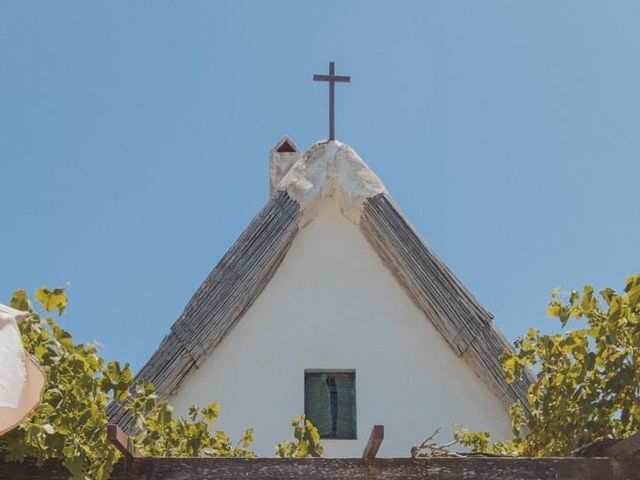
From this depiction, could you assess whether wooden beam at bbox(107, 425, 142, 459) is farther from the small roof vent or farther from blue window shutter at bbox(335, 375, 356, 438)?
the small roof vent

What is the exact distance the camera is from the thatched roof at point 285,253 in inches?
271

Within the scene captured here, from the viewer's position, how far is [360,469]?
354 cm

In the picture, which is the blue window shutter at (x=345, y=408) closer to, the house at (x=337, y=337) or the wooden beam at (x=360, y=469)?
the house at (x=337, y=337)

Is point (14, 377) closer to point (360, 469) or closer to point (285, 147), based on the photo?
point (360, 469)

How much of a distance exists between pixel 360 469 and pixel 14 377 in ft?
4.05

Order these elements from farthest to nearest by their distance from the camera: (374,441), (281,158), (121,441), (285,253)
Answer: (281,158) < (285,253) < (374,441) < (121,441)

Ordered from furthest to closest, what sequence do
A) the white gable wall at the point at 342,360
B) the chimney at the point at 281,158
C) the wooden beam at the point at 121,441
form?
the chimney at the point at 281,158 → the white gable wall at the point at 342,360 → the wooden beam at the point at 121,441

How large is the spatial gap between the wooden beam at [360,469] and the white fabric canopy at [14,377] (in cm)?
55

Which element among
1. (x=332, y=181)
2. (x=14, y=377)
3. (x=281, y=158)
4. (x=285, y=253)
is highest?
(x=281, y=158)

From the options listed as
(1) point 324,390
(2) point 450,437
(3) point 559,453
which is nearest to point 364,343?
(1) point 324,390

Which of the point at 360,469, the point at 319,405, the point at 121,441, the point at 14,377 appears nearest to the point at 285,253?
the point at 319,405

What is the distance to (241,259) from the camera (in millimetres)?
7309

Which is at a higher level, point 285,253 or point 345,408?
point 285,253

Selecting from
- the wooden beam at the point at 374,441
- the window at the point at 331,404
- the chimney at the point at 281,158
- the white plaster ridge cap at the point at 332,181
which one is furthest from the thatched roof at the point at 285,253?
the wooden beam at the point at 374,441
